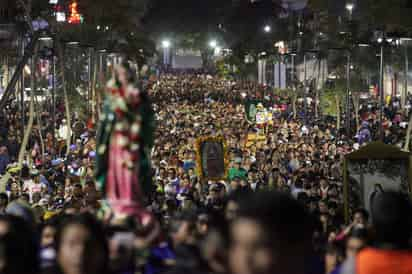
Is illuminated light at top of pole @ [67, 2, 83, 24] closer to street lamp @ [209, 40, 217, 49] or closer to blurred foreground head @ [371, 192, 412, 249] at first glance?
blurred foreground head @ [371, 192, 412, 249]

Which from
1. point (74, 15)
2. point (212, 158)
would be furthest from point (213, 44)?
point (212, 158)

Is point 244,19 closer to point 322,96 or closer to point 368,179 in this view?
point 322,96

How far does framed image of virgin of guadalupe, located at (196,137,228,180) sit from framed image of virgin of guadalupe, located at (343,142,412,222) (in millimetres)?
4121

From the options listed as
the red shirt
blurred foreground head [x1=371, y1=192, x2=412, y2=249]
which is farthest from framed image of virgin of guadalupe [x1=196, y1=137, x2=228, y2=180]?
the red shirt

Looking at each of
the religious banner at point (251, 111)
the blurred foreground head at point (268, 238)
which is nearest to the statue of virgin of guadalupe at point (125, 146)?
the blurred foreground head at point (268, 238)

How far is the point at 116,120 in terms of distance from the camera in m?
7.06

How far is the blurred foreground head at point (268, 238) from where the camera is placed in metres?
4.42

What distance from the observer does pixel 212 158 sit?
1980 centimetres

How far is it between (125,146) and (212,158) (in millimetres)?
12821

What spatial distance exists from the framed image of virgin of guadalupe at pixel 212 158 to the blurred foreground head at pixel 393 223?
13.7m

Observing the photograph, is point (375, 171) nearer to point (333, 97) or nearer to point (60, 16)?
point (60, 16)

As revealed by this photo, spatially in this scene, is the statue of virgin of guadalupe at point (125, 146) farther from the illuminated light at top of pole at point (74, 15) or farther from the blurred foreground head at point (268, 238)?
the illuminated light at top of pole at point (74, 15)

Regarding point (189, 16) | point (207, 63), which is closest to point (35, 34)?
point (189, 16)

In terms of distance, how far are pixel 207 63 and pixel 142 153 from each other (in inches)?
5909
